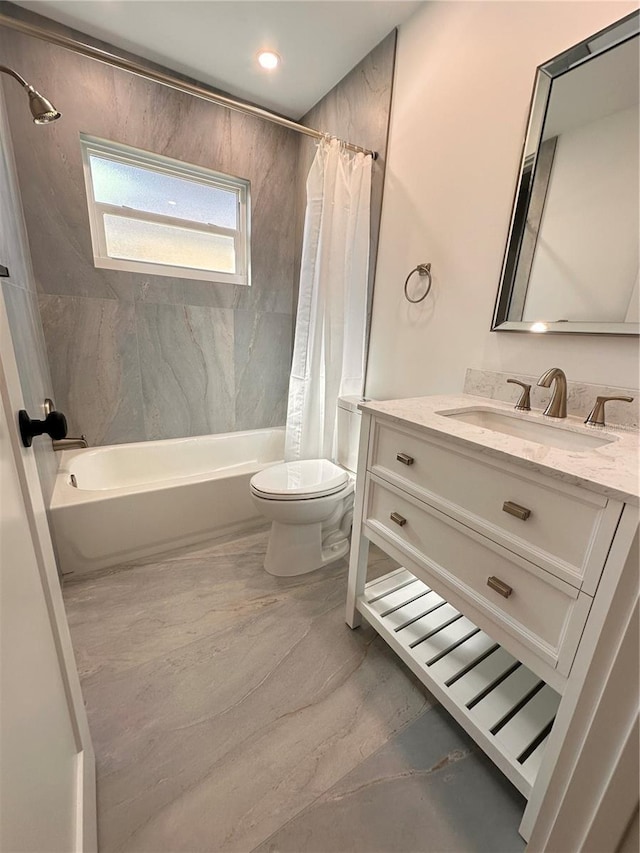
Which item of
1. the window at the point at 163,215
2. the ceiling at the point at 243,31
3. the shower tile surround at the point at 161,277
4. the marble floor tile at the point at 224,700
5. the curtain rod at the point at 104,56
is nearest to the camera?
the marble floor tile at the point at 224,700

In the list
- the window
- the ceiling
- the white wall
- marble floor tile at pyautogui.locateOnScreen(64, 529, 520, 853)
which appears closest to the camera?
marble floor tile at pyautogui.locateOnScreen(64, 529, 520, 853)

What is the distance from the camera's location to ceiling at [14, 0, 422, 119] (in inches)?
59.0

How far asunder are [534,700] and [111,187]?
3026mm

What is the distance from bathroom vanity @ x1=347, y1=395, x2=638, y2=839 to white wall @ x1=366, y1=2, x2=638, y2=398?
0.24 m

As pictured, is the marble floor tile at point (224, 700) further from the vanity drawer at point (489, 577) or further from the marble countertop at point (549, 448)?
the marble countertop at point (549, 448)

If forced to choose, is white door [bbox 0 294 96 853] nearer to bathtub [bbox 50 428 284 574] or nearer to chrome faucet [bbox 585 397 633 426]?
bathtub [bbox 50 428 284 574]

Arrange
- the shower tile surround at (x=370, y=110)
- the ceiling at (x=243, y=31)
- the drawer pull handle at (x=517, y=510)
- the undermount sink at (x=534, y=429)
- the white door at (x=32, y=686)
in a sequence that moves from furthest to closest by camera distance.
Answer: the shower tile surround at (x=370, y=110) < the ceiling at (x=243, y=31) < the undermount sink at (x=534, y=429) < the drawer pull handle at (x=517, y=510) < the white door at (x=32, y=686)

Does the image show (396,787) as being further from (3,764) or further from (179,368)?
(179,368)

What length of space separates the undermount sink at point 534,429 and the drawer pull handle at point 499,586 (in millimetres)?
466

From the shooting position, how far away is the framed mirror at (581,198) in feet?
3.18

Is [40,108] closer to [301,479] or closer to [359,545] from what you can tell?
[301,479]

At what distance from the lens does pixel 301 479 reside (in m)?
1.69

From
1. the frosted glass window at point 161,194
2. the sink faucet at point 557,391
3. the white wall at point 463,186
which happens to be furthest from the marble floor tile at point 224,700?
the frosted glass window at point 161,194

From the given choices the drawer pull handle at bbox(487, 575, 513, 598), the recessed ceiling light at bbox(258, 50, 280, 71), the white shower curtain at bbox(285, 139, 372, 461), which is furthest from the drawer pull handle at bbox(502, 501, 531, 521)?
the recessed ceiling light at bbox(258, 50, 280, 71)
